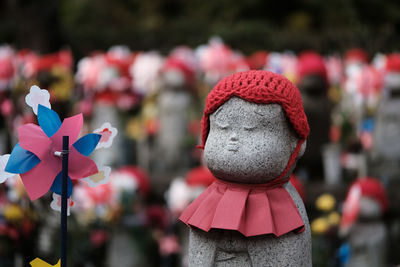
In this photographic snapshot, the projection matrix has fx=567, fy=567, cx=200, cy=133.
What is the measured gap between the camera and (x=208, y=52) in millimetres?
6625

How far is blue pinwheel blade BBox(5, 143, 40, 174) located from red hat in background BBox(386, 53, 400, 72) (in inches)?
171

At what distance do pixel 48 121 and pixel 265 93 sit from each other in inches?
33.7

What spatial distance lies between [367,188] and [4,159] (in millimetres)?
2684

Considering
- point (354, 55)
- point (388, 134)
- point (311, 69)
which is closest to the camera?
point (311, 69)

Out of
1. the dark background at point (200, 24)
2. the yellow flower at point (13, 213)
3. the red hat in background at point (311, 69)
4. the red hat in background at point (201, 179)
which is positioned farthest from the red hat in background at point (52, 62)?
the red hat in background at point (201, 179)

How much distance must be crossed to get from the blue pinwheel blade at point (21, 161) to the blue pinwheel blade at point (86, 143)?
0.17 m

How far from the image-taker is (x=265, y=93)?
222 centimetres

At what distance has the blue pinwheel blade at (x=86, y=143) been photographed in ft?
7.49

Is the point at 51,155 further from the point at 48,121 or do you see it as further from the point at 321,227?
the point at 321,227

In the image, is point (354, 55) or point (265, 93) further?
point (354, 55)

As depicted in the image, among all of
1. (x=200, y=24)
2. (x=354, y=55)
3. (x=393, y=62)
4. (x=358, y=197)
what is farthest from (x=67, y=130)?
(x=200, y=24)

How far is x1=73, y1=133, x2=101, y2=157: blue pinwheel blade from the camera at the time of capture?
228 cm

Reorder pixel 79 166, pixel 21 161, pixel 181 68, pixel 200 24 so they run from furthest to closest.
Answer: pixel 200 24, pixel 181 68, pixel 79 166, pixel 21 161

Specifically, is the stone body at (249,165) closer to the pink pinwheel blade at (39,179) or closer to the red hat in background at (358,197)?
the pink pinwheel blade at (39,179)
